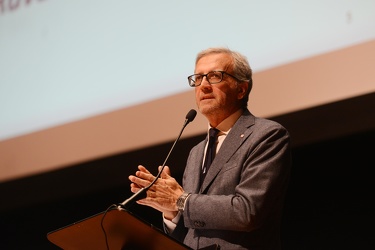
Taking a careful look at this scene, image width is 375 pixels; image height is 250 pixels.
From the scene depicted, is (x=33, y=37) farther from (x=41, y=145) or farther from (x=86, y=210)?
(x=86, y=210)

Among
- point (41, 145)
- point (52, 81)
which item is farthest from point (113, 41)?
point (41, 145)

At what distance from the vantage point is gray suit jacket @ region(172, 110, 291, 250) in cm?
189

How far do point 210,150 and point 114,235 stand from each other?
0.55m

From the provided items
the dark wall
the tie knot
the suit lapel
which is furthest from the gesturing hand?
the dark wall

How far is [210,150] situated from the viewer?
2.23 m

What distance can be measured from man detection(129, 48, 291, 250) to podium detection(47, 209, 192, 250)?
15 centimetres

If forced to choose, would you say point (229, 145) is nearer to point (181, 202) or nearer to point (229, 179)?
point (229, 179)

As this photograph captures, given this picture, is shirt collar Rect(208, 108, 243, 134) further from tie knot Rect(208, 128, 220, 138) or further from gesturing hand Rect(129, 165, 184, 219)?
gesturing hand Rect(129, 165, 184, 219)

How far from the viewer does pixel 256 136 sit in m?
2.06

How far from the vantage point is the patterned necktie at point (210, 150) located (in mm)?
2193

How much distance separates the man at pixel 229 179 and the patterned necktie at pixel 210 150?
1 centimetres

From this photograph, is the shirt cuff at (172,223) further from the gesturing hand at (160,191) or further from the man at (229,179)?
the gesturing hand at (160,191)

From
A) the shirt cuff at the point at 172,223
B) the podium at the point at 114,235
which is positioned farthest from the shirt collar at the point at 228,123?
the podium at the point at 114,235

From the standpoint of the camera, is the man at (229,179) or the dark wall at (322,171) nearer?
the man at (229,179)
